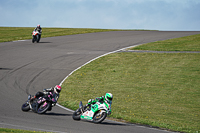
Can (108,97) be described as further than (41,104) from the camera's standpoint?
No

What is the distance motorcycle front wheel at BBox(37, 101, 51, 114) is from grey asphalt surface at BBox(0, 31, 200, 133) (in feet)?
1.04

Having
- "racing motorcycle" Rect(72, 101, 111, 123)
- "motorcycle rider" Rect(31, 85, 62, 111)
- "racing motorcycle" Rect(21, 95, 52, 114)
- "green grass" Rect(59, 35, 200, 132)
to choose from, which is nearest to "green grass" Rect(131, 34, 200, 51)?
"green grass" Rect(59, 35, 200, 132)

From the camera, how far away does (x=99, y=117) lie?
1253cm

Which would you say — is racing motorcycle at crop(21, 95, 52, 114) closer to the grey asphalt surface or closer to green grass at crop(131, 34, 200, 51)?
the grey asphalt surface

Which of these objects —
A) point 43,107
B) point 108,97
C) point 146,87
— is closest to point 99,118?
point 108,97

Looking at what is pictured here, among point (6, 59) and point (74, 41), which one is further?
point (74, 41)

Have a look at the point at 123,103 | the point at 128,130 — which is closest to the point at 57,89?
the point at 128,130

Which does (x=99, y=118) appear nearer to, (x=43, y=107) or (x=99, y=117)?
(x=99, y=117)

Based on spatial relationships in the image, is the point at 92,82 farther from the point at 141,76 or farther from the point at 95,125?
the point at 95,125

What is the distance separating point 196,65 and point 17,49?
19421 mm

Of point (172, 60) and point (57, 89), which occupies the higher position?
point (172, 60)

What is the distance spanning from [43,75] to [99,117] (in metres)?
11.9

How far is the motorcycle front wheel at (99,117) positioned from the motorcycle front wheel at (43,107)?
2.21 metres

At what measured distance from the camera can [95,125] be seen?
40.0ft
